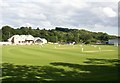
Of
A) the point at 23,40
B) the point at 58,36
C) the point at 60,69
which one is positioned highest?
the point at 58,36

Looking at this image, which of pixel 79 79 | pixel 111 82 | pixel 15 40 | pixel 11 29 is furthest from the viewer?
pixel 11 29

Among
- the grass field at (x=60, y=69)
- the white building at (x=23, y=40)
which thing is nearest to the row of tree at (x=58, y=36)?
the white building at (x=23, y=40)

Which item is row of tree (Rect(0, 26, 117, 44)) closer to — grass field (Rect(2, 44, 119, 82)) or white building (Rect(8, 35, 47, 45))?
white building (Rect(8, 35, 47, 45))

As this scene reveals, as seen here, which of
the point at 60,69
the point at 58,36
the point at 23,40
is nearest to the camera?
the point at 60,69

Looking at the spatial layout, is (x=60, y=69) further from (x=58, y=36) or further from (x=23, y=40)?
(x=58, y=36)

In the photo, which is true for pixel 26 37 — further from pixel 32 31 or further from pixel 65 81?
pixel 65 81

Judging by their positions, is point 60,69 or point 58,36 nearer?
point 60,69

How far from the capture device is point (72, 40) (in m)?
170

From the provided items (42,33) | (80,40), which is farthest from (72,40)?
(42,33)

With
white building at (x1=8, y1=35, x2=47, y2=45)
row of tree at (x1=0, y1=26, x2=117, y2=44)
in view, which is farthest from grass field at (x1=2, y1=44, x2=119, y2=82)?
white building at (x1=8, y1=35, x2=47, y2=45)

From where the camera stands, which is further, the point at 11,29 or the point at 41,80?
the point at 11,29

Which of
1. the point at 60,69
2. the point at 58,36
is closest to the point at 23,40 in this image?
the point at 58,36

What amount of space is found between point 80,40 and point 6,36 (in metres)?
45.7

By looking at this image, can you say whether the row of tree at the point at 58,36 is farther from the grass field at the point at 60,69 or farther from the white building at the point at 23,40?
the grass field at the point at 60,69
